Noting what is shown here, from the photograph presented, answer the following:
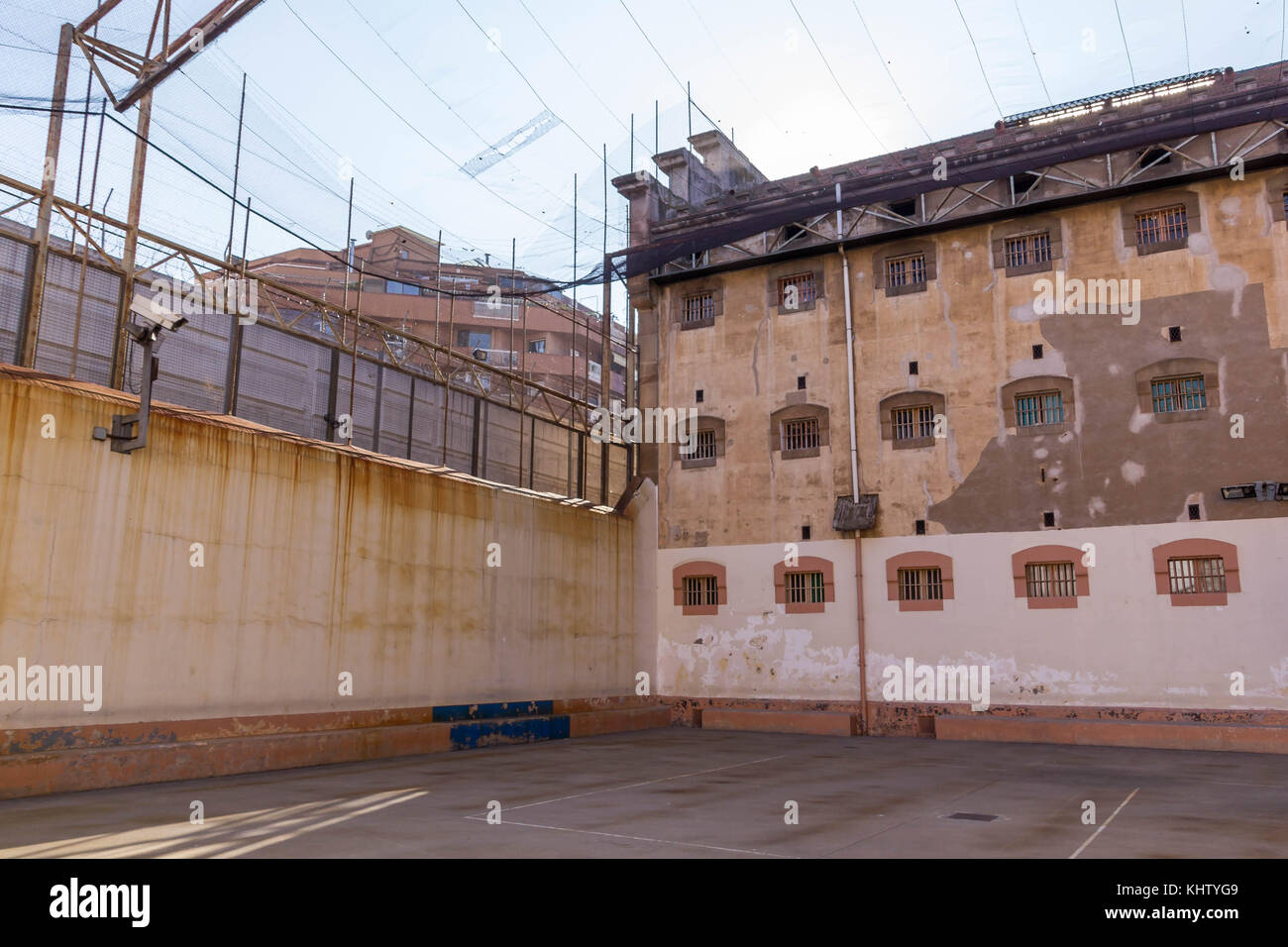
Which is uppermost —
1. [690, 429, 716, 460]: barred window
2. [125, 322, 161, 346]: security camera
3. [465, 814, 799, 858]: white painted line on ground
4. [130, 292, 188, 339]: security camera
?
[690, 429, 716, 460]: barred window

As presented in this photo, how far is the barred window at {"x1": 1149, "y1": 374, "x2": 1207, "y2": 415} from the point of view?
18.2 metres

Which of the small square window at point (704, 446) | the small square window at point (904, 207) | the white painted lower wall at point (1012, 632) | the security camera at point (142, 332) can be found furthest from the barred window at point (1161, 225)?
the security camera at point (142, 332)

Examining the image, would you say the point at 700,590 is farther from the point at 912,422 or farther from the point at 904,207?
the point at 904,207

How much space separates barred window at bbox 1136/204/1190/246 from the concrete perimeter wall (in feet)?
45.1

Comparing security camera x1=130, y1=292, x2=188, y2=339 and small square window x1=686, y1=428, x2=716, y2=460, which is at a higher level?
small square window x1=686, y1=428, x2=716, y2=460

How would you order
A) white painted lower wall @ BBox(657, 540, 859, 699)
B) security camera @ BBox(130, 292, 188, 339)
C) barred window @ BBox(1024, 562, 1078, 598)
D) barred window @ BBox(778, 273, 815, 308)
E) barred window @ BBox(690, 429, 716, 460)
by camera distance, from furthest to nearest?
barred window @ BBox(690, 429, 716, 460), barred window @ BBox(778, 273, 815, 308), white painted lower wall @ BBox(657, 540, 859, 699), barred window @ BBox(1024, 562, 1078, 598), security camera @ BBox(130, 292, 188, 339)

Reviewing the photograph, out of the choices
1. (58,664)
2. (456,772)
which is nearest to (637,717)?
(456,772)

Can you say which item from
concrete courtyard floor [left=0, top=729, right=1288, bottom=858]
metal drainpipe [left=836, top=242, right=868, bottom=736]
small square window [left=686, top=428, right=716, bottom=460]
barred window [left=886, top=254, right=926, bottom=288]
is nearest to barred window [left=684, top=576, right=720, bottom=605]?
small square window [left=686, top=428, right=716, bottom=460]

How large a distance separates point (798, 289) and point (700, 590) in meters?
7.76

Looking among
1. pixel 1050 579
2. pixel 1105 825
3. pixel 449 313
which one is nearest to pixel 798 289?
pixel 1050 579

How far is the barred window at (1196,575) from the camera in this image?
17.4 m

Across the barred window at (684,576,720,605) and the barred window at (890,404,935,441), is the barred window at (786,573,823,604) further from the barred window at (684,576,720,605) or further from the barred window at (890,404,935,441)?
the barred window at (890,404,935,441)

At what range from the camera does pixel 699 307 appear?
23859mm
